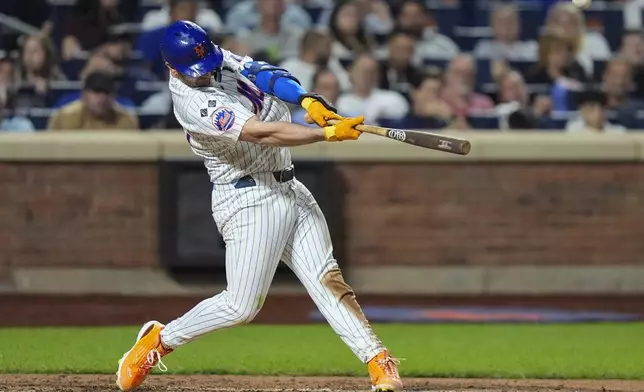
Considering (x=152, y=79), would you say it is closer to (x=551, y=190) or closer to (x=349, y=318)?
(x=551, y=190)

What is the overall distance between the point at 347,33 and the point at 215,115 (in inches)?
236

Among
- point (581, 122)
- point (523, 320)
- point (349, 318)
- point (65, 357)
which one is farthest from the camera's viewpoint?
point (581, 122)

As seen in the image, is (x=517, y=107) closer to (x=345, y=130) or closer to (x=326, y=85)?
(x=326, y=85)

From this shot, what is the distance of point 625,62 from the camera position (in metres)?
11.1

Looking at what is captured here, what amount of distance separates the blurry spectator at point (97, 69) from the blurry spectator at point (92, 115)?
384mm

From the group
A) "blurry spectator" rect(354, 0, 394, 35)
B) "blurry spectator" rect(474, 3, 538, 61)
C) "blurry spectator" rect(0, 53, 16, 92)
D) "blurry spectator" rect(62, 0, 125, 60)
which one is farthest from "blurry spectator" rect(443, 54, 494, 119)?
"blurry spectator" rect(0, 53, 16, 92)

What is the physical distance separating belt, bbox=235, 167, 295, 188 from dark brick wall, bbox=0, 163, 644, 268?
3827 millimetres

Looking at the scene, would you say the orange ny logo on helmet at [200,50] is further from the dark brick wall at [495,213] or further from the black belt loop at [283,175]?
the dark brick wall at [495,213]

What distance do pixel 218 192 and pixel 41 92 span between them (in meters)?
5.36

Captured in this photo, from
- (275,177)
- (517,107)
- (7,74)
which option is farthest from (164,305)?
(275,177)

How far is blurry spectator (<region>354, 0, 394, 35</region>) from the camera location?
11484mm

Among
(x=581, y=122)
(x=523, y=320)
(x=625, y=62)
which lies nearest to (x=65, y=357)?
(x=523, y=320)

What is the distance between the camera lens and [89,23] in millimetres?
11203

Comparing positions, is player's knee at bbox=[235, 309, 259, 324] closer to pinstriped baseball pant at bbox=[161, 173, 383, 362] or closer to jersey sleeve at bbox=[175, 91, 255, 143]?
pinstriped baseball pant at bbox=[161, 173, 383, 362]
